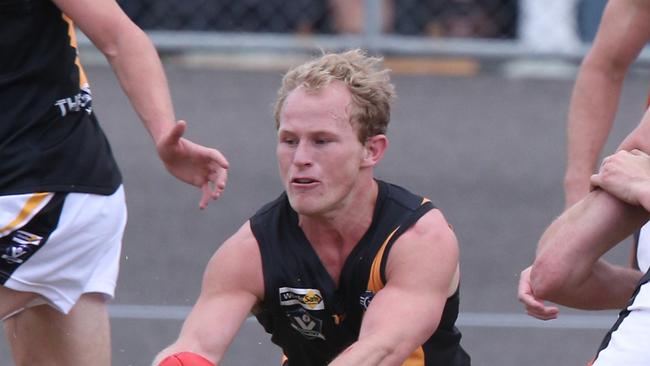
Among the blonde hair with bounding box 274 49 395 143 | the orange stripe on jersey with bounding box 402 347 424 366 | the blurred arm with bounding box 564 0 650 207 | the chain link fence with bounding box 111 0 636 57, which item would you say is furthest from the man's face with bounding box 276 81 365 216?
the chain link fence with bounding box 111 0 636 57

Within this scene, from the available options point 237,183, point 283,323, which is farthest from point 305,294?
point 237,183

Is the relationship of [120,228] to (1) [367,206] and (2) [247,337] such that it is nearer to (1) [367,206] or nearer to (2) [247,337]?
(1) [367,206]

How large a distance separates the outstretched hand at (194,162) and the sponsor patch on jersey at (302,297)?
0.32 metres

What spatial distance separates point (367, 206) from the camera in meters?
4.04

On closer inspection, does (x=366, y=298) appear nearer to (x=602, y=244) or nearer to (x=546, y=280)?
(x=546, y=280)

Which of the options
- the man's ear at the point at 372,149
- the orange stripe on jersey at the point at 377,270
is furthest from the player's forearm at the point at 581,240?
the man's ear at the point at 372,149

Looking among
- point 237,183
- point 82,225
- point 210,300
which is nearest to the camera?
point 210,300

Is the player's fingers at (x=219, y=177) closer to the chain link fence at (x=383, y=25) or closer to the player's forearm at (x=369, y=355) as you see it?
the player's forearm at (x=369, y=355)

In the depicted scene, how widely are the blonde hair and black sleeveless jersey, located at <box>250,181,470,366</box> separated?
0.22 metres

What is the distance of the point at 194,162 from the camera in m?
3.97

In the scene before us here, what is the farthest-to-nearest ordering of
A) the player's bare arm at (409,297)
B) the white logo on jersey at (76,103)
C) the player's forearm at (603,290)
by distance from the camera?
the white logo on jersey at (76,103) < the player's bare arm at (409,297) < the player's forearm at (603,290)

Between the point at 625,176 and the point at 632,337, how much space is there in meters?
0.38

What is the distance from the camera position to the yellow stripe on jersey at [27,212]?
163 inches

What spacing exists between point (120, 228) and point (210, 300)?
628 mm
